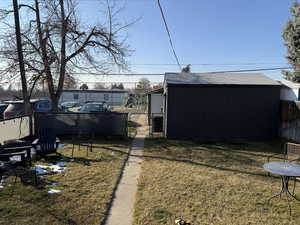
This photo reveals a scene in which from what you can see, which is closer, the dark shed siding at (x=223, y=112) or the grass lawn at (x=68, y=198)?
the grass lawn at (x=68, y=198)

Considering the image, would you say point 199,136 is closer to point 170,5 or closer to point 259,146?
point 259,146

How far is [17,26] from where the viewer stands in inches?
301

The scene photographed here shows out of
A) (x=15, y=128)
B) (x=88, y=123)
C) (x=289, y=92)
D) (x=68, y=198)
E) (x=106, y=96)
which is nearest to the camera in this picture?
(x=68, y=198)

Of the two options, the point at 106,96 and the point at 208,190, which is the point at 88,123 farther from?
the point at 106,96

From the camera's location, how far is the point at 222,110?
887cm

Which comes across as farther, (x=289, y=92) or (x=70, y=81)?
(x=70, y=81)

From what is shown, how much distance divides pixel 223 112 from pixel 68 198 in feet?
23.8

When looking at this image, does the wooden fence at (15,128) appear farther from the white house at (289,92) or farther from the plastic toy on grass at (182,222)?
the white house at (289,92)

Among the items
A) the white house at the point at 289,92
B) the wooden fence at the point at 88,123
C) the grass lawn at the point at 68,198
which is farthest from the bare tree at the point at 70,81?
the white house at the point at 289,92

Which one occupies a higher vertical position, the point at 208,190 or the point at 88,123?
the point at 88,123

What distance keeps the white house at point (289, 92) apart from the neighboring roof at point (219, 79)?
1.27 ft

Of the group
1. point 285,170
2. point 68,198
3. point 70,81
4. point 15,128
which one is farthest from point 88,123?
point 285,170

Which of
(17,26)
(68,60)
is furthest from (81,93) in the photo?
(17,26)

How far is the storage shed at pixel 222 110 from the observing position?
8.72 meters
